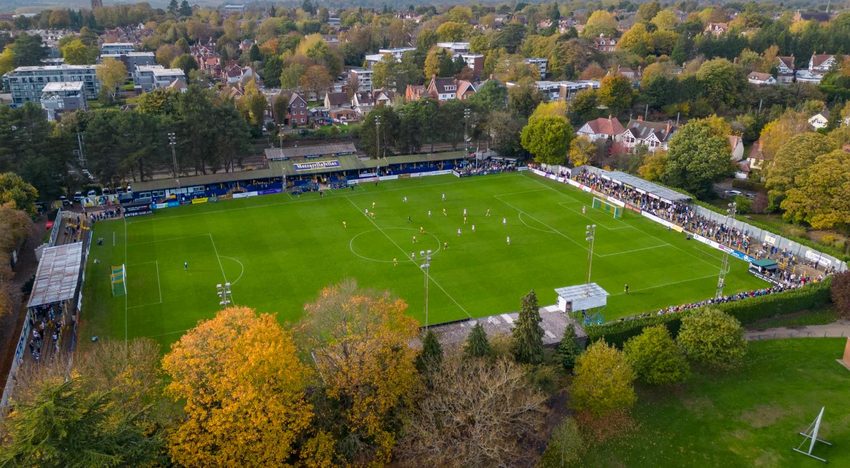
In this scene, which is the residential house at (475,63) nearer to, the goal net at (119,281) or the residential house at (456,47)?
the residential house at (456,47)

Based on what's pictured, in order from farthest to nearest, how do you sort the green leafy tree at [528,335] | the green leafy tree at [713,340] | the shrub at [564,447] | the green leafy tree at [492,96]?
the green leafy tree at [492,96] < the green leafy tree at [713,340] < the green leafy tree at [528,335] < the shrub at [564,447]

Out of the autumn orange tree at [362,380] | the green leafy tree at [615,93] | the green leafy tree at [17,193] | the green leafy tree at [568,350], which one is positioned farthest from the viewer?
the green leafy tree at [615,93]

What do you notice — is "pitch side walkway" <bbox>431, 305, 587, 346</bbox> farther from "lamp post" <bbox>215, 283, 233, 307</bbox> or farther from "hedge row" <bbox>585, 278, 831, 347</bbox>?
"lamp post" <bbox>215, 283, 233, 307</bbox>

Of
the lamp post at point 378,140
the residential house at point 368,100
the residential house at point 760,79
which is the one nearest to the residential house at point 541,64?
the residential house at point 368,100

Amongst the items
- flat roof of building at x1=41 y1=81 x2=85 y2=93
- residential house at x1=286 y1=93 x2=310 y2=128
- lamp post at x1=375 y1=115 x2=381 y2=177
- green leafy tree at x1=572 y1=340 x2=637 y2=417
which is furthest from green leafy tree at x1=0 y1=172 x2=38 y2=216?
flat roof of building at x1=41 y1=81 x2=85 y2=93

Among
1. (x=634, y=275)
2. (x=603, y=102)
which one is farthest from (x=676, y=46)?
(x=634, y=275)
